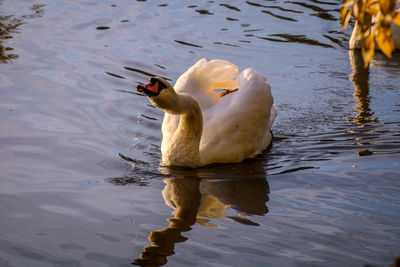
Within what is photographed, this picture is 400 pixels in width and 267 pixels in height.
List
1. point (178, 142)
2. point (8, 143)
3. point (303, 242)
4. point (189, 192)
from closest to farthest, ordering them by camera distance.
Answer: point (303, 242)
point (189, 192)
point (178, 142)
point (8, 143)

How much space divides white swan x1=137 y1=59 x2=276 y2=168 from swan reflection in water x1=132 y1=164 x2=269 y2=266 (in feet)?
0.81

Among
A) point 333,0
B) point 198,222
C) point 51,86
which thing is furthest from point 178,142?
point 333,0

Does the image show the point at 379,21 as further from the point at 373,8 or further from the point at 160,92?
the point at 160,92

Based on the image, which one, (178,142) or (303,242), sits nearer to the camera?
(303,242)

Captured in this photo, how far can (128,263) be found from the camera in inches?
190

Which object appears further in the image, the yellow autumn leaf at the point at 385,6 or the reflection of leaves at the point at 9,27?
the reflection of leaves at the point at 9,27

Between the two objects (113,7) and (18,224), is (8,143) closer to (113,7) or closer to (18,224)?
(18,224)

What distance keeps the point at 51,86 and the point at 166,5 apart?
6.19 m

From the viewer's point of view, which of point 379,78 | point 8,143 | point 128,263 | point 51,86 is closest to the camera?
point 128,263

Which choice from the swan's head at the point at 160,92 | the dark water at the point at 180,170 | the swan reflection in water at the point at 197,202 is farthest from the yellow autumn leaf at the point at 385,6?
the swan's head at the point at 160,92

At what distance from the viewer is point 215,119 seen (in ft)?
23.1

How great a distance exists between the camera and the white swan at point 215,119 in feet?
22.1

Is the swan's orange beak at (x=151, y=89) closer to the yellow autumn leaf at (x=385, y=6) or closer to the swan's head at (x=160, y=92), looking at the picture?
the swan's head at (x=160, y=92)

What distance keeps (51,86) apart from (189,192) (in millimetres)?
4284
